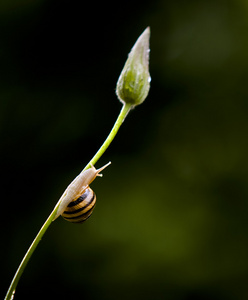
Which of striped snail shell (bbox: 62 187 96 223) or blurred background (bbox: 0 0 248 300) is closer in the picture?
striped snail shell (bbox: 62 187 96 223)

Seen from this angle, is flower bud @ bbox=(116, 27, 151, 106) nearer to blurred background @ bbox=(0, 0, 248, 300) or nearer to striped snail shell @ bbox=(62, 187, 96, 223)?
striped snail shell @ bbox=(62, 187, 96, 223)

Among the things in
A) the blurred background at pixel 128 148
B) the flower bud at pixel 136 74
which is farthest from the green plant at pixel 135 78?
the blurred background at pixel 128 148

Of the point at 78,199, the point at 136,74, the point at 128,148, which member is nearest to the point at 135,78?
the point at 136,74

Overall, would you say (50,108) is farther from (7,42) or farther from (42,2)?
(42,2)

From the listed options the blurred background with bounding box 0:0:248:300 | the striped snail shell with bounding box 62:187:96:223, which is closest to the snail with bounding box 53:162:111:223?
the striped snail shell with bounding box 62:187:96:223

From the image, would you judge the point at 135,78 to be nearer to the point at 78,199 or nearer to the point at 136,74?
the point at 136,74

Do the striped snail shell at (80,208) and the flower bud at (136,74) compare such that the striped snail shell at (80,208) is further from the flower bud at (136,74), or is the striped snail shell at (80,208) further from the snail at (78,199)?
Result: the flower bud at (136,74)

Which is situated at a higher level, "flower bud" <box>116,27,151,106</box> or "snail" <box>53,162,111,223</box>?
"flower bud" <box>116,27,151,106</box>
